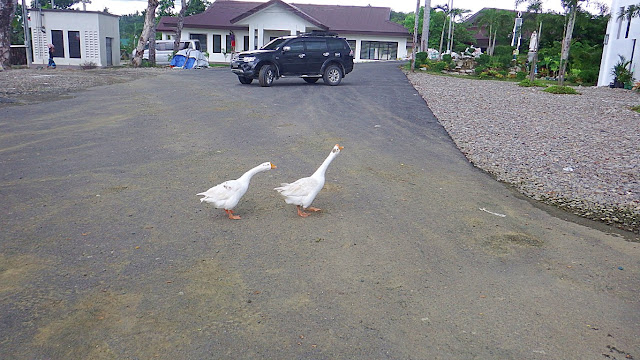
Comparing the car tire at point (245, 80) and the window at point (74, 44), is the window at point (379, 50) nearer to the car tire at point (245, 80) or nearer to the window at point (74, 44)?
the window at point (74, 44)

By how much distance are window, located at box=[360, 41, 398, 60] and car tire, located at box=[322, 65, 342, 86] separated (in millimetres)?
30656

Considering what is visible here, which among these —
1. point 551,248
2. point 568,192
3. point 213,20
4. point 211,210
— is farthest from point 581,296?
point 213,20

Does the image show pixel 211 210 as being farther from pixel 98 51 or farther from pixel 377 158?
pixel 98 51

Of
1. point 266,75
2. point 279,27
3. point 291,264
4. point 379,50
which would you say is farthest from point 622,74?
point 379,50

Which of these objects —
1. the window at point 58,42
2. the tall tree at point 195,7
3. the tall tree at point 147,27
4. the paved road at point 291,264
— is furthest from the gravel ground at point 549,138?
the tall tree at point 195,7

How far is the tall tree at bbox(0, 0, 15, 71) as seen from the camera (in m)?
24.2

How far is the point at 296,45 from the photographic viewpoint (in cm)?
1922

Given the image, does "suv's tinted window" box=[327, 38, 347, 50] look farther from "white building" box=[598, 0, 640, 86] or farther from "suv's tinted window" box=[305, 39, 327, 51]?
"white building" box=[598, 0, 640, 86]

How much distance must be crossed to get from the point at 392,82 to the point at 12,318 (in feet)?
63.7

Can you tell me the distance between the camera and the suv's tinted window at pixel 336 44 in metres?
19.8

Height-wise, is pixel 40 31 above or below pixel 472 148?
above

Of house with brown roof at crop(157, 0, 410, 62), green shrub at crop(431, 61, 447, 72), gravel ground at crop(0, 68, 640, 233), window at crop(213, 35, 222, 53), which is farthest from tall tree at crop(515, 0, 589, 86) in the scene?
window at crop(213, 35, 222, 53)

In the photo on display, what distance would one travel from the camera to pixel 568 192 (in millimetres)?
7270

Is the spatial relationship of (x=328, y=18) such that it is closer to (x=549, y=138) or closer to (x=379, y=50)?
(x=379, y=50)
